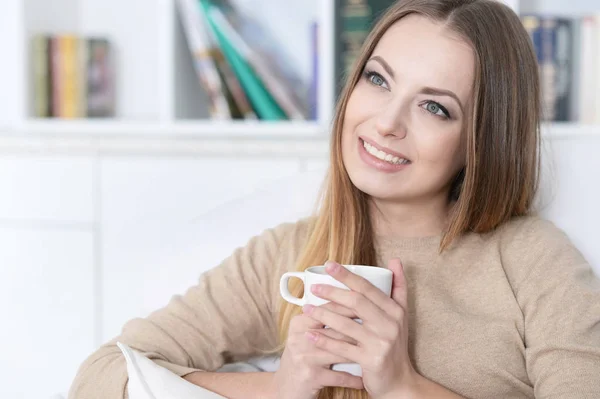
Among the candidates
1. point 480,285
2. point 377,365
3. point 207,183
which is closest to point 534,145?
point 480,285

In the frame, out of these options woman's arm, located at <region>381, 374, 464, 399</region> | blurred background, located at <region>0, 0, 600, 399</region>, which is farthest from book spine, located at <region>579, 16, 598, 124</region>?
woman's arm, located at <region>381, 374, 464, 399</region>

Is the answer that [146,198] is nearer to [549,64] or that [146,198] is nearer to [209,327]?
[209,327]

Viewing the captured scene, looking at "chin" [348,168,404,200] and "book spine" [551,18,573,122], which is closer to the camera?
"chin" [348,168,404,200]

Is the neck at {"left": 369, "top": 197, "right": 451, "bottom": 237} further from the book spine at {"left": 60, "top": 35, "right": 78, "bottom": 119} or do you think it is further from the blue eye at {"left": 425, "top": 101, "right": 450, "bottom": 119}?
the book spine at {"left": 60, "top": 35, "right": 78, "bottom": 119}

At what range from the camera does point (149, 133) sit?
6.63ft

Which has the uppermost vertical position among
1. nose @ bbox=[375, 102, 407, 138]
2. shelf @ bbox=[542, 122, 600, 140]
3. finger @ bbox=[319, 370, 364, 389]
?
nose @ bbox=[375, 102, 407, 138]

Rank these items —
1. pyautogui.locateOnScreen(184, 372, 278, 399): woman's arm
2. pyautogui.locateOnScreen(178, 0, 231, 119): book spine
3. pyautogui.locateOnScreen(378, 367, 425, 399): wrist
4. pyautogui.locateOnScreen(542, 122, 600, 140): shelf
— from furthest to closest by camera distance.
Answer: pyautogui.locateOnScreen(178, 0, 231, 119): book spine
pyautogui.locateOnScreen(542, 122, 600, 140): shelf
pyautogui.locateOnScreen(184, 372, 278, 399): woman's arm
pyautogui.locateOnScreen(378, 367, 425, 399): wrist

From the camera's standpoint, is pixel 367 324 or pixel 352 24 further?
pixel 352 24

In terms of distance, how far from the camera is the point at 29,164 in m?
2.09

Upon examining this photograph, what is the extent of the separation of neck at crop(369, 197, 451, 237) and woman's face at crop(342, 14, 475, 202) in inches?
2.2

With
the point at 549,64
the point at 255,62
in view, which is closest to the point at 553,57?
the point at 549,64

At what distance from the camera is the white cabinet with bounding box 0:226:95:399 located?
2.02 metres

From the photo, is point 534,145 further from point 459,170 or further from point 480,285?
point 480,285

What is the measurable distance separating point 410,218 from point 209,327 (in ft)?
1.20
